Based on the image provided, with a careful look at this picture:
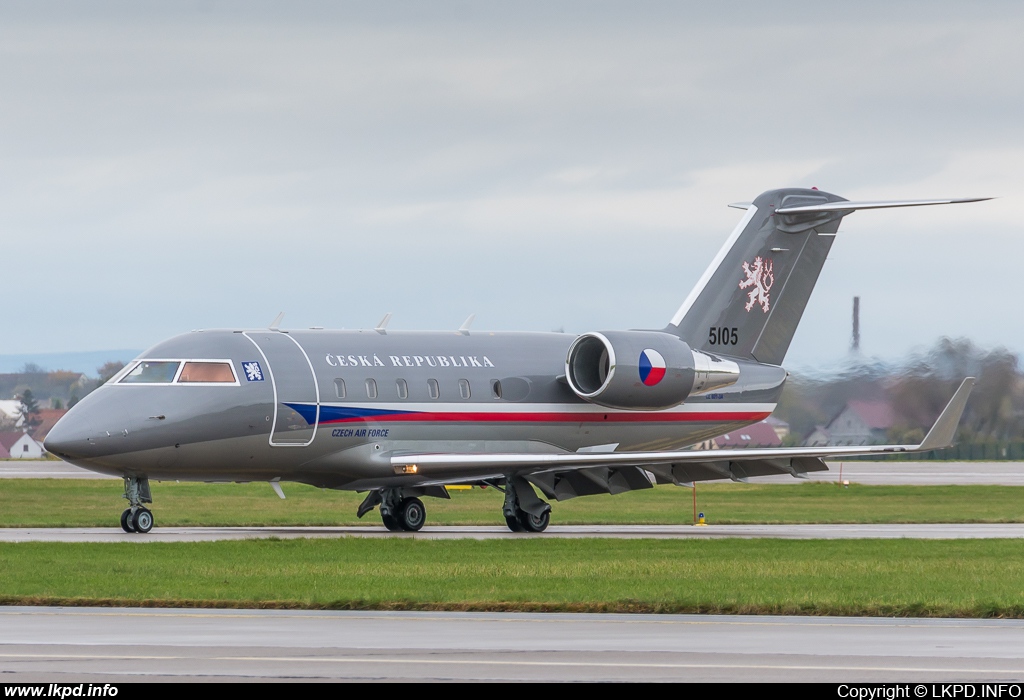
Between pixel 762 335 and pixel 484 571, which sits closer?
pixel 484 571

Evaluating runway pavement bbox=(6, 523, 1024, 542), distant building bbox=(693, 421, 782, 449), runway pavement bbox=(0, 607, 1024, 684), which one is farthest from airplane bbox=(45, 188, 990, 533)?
distant building bbox=(693, 421, 782, 449)

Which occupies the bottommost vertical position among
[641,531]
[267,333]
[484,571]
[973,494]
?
[973,494]

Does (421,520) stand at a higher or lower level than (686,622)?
lower

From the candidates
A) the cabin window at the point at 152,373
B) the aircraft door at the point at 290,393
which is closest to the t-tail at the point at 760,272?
the aircraft door at the point at 290,393

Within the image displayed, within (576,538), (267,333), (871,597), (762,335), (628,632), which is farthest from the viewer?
(762,335)

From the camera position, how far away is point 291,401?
110 feet

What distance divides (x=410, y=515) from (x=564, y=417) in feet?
13.6

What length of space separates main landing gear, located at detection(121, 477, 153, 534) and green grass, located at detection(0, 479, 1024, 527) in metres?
5.78

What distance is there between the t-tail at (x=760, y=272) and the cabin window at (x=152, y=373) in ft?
41.0

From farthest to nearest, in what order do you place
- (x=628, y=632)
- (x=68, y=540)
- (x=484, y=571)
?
(x=68, y=540) → (x=484, y=571) → (x=628, y=632)

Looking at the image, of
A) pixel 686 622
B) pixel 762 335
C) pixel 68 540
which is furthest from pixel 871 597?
pixel 762 335

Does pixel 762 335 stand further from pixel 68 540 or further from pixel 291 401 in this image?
pixel 68 540

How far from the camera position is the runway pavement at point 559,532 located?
32531 millimetres

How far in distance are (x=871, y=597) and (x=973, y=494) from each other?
1499 inches
